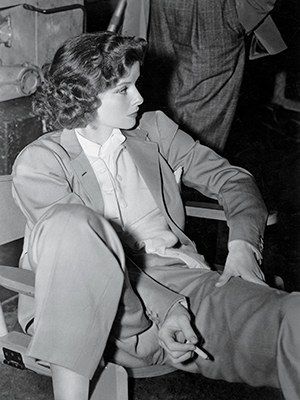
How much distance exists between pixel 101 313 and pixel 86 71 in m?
0.77

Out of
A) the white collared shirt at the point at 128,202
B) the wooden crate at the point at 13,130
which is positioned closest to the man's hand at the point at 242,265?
the white collared shirt at the point at 128,202

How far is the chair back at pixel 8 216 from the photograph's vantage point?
1841 mm

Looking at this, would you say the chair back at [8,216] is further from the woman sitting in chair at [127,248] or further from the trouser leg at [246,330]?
the trouser leg at [246,330]

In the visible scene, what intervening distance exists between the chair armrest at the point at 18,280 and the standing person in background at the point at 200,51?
4.86 feet

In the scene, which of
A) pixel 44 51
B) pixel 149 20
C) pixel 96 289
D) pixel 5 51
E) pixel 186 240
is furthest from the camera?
pixel 149 20

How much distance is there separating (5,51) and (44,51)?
0.22 m

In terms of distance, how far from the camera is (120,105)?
1.78 m

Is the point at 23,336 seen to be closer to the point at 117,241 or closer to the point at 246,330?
the point at 117,241

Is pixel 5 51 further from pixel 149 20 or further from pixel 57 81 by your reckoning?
pixel 149 20

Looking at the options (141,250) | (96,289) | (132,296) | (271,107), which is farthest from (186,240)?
(271,107)

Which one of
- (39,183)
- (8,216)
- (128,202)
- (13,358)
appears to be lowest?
(13,358)

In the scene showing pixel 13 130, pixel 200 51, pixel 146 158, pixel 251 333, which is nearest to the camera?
pixel 251 333

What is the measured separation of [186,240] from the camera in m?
1.86

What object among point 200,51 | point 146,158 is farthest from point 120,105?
point 200,51
